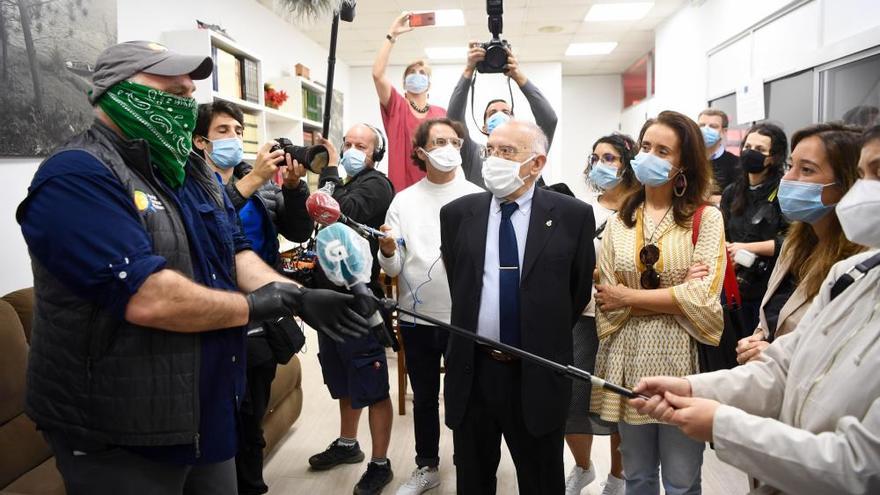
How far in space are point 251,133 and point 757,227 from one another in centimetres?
394

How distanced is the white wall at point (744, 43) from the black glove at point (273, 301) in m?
3.72

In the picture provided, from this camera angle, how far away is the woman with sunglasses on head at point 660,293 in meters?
1.74

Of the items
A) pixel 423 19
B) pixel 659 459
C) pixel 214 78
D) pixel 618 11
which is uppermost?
pixel 618 11

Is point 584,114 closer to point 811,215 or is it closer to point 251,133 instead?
point 251,133

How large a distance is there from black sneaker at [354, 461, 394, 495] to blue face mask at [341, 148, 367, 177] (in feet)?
4.33

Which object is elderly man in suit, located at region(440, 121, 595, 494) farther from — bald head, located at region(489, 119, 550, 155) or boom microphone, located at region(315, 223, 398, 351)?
boom microphone, located at region(315, 223, 398, 351)

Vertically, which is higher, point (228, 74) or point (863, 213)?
point (228, 74)

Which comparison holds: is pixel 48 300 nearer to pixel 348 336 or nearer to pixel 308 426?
pixel 348 336

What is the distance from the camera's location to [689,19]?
6328mm

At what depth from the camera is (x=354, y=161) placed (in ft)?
8.44

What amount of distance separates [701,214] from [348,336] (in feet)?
4.12

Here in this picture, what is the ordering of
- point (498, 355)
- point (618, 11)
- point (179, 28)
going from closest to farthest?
point (498, 355), point (179, 28), point (618, 11)

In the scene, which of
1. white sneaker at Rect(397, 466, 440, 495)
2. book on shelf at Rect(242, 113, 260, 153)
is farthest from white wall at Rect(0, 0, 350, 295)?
white sneaker at Rect(397, 466, 440, 495)

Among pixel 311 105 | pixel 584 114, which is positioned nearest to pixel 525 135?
pixel 311 105
